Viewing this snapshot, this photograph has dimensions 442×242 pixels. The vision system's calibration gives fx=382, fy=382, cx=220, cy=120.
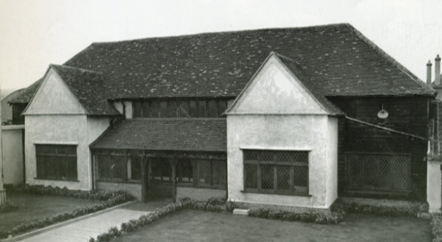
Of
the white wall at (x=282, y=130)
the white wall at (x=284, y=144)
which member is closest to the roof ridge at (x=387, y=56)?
the white wall at (x=282, y=130)

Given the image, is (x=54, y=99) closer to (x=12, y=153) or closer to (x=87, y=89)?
(x=87, y=89)

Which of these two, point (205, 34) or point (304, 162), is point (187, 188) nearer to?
point (304, 162)

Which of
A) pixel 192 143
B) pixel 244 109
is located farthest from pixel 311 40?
pixel 192 143

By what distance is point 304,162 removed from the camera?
697 inches

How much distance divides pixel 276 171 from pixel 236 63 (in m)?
8.02

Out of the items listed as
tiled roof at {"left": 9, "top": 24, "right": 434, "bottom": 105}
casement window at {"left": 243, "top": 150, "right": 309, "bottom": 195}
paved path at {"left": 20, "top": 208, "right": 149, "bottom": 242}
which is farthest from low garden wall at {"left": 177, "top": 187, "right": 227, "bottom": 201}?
tiled roof at {"left": 9, "top": 24, "right": 434, "bottom": 105}

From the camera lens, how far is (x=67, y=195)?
2222 cm

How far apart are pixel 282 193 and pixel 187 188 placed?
5481mm

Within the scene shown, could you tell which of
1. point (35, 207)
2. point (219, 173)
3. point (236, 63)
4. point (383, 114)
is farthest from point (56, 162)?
point (383, 114)

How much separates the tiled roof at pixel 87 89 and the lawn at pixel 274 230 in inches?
352

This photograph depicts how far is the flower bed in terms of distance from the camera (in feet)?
51.1

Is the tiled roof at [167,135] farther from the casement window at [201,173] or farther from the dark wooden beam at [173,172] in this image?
the casement window at [201,173]

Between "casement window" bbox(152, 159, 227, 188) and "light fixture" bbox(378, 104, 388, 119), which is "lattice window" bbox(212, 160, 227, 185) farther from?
"light fixture" bbox(378, 104, 388, 119)

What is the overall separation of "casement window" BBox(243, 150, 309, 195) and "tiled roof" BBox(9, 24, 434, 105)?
4.06 metres
